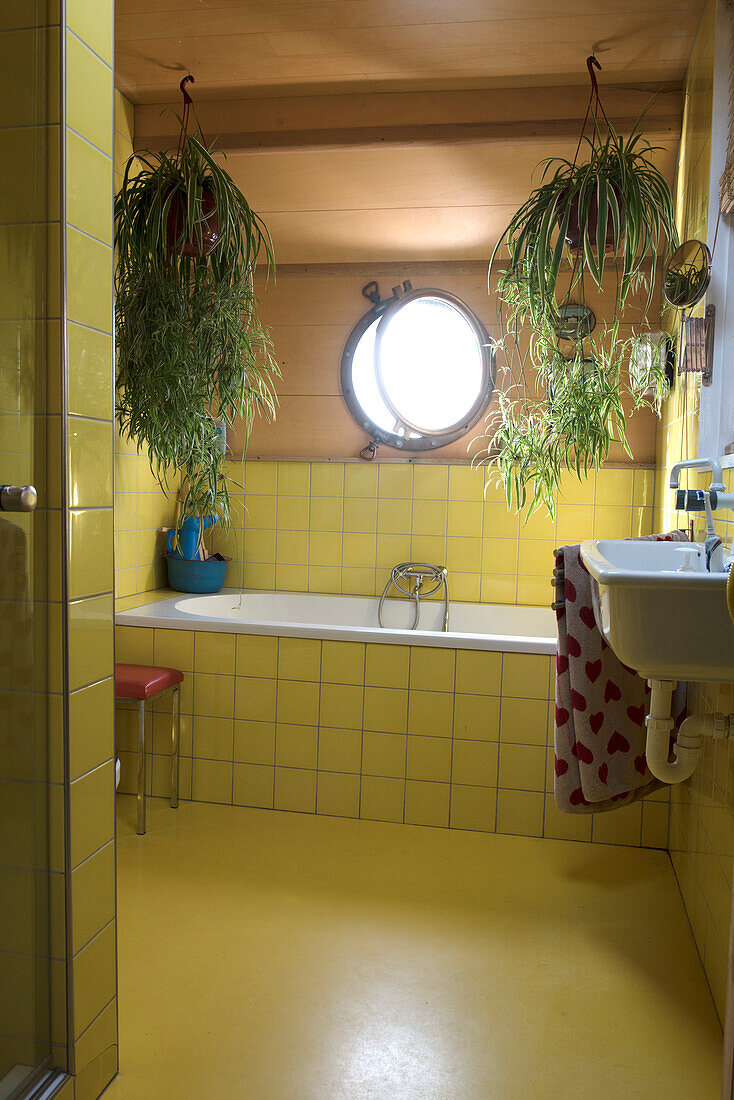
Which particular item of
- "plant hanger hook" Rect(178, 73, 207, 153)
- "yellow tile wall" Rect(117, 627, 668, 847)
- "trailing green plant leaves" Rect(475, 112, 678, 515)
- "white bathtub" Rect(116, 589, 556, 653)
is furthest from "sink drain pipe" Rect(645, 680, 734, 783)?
"plant hanger hook" Rect(178, 73, 207, 153)

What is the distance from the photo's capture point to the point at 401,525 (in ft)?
12.5

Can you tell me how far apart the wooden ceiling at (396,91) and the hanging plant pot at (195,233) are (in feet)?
1.87

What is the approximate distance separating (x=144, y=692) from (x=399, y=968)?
1.15 meters

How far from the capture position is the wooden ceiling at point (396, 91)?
2590 millimetres

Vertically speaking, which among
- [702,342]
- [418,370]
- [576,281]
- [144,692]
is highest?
[576,281]

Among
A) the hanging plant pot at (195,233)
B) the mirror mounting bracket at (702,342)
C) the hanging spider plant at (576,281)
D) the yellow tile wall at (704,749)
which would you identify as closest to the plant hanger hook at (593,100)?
the hanging spider plant at (576,281)

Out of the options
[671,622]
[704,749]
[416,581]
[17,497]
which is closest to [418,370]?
[416,581]

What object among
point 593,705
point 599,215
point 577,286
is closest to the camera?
point 593,705

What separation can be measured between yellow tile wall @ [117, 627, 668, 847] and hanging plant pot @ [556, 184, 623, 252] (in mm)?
1299

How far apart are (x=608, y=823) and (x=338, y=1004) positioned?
1179 mm

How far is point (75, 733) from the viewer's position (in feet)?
4.67

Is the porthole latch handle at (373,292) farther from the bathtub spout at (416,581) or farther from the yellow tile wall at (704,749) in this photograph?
the yellow tile wall at (704,749)

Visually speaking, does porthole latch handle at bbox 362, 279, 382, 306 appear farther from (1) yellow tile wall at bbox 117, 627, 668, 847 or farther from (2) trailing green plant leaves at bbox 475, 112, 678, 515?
(1) yellow tile wall at bbox 117, 627, 668, 847

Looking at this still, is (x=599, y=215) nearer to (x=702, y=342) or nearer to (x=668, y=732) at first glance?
(x=702, y=342)
